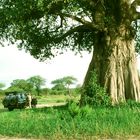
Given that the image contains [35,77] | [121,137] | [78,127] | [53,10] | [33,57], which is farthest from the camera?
[35,77]

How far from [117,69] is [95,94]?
1.93m

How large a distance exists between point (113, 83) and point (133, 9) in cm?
416

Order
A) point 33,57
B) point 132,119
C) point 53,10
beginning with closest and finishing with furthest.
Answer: point 132,119, point 53,10, point 33,57

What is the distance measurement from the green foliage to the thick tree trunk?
371 millimetres

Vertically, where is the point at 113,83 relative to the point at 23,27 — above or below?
below

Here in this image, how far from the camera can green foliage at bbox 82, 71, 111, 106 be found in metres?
25.3

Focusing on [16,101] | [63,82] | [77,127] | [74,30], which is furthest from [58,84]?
[77,127]

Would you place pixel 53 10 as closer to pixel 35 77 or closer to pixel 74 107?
pixel 74 107

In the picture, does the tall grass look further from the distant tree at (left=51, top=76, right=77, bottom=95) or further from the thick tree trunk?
the distant tree at (left=51, top=76, right=77, bottom=95)

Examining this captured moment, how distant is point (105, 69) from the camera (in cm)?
2641

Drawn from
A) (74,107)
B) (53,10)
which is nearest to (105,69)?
(53,10)

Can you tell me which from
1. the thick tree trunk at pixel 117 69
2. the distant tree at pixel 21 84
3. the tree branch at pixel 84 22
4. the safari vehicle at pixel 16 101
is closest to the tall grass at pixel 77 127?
the thick tree trunk at pixel 117 69

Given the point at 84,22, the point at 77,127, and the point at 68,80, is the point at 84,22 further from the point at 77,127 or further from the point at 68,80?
the point at 68,80

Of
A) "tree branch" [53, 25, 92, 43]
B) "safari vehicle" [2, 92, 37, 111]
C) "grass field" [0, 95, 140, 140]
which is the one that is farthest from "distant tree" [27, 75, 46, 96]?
"grass field" [0, 95, 140, 140]
